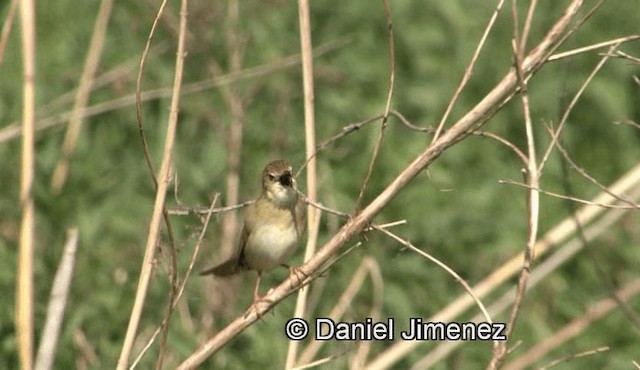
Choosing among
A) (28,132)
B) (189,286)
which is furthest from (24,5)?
(189,286)

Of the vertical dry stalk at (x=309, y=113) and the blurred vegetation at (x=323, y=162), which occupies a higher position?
the blurred vegetation at (x=323, y=162)

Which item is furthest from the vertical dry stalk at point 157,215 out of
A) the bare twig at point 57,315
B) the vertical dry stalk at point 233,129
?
the vertical dry stalk at point 233,129

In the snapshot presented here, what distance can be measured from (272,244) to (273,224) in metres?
0.07

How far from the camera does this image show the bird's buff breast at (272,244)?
3.92m

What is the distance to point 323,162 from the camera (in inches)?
210

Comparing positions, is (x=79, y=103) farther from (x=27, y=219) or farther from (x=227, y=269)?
(x=27, y=219)

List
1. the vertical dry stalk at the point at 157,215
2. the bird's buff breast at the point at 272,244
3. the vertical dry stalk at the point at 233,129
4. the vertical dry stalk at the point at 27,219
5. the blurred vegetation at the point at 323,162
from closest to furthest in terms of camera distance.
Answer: the vertical dry stalk at the point at 157,215
the vertical dry stalk at the point at 27,219
the bird's buff breast at the point at 272,244
the blurred vegetation at the point at 323,162
the vertical dry stalk at the point at 233,129

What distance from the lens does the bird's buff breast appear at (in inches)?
154

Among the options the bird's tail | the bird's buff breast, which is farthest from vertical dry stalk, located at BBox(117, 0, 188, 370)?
the bird's tail

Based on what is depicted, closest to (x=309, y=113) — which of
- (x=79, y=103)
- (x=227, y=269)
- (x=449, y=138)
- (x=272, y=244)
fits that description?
(x=449, y=138)

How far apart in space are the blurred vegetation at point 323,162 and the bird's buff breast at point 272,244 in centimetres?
45

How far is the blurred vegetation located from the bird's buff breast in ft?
1.46

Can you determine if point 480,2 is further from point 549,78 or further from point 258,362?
point 258,362

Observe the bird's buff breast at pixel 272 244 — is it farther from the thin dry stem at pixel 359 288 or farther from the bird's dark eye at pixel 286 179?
the thin dry stem at pixel 359 288
